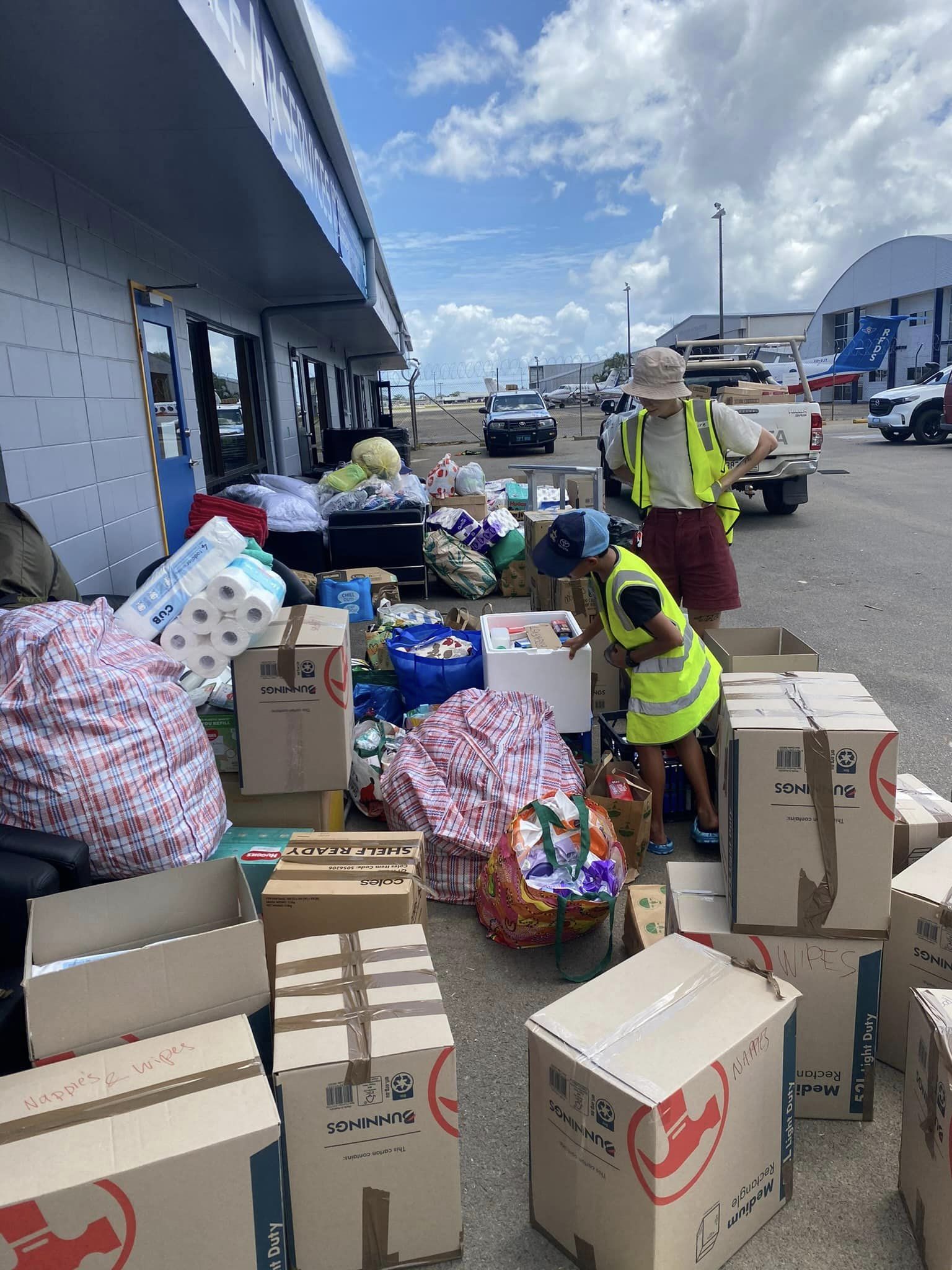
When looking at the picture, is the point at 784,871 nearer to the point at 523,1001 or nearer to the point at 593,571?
the point at 523,1001

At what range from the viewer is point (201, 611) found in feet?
10.1

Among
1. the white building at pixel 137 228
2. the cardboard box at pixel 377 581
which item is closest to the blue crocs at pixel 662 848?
the white building at pixel 137 228

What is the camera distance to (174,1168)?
1491 mm

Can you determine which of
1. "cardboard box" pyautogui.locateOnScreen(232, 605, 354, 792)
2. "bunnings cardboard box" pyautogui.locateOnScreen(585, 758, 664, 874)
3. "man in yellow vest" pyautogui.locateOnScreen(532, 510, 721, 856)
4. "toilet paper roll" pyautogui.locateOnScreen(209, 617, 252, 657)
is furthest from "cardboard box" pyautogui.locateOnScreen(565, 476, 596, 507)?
"toilet paper roll" pyautogui.locateOnScreen(209, 617, 252, 657)

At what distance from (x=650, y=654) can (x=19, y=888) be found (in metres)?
2.22

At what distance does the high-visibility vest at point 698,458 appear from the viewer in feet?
13.5

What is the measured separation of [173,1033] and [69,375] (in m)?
3.94

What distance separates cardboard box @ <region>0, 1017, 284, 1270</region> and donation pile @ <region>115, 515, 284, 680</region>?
159 cm

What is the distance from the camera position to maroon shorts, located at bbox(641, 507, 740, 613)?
417 centimetres

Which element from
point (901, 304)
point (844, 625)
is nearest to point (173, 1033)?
point (844, 625)

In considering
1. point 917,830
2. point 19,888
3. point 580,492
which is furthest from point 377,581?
point 19,888

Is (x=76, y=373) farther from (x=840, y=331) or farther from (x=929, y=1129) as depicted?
(x=840, y=331)

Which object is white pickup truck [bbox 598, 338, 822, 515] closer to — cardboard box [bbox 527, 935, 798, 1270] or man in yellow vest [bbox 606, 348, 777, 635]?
man in yellow vest [bbox 606, 348, 777, 635]

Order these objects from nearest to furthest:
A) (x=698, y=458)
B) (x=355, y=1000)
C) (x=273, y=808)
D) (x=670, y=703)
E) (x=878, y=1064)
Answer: (x=355, y=1000), (x=878, y=1064), (x=273, y=808), (x=670, y=703), (x=698, y=458)
